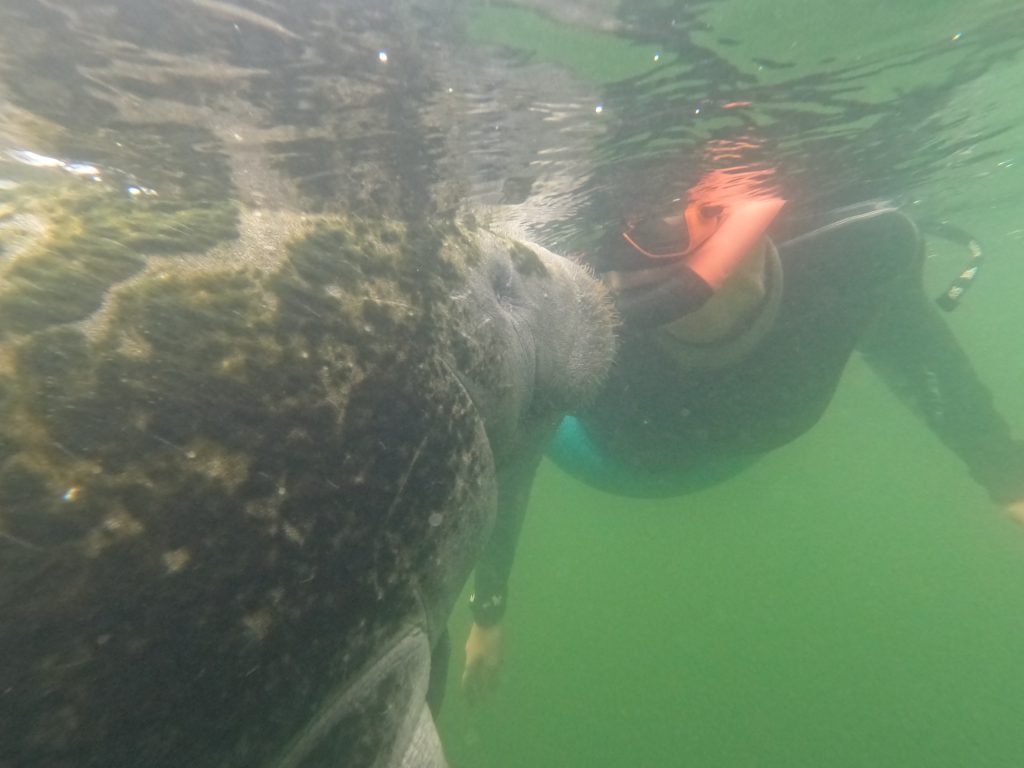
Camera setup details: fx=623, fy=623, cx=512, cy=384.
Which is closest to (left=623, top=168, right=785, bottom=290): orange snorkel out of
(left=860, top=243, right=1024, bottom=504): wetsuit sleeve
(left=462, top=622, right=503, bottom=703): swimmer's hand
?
(left=860, top=243, right=1024, bottom=504): wetsuit sleeve

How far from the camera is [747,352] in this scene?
→ 498 cm

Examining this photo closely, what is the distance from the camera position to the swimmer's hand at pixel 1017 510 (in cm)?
669

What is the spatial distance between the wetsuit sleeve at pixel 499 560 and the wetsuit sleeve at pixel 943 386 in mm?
4107

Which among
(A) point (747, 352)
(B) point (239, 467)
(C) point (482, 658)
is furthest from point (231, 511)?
(C) point (482, 658)

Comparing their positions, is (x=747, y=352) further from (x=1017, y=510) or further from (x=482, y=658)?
(x=482, y=658)

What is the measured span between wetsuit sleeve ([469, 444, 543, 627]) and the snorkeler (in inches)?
0.8

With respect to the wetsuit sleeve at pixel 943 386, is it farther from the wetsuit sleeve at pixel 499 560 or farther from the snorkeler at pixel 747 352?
the wetsuit sleeve at pixel 499 560

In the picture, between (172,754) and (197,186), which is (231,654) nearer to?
(172,754)

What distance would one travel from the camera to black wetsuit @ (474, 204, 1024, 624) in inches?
204

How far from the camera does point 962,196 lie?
1642 centimetres

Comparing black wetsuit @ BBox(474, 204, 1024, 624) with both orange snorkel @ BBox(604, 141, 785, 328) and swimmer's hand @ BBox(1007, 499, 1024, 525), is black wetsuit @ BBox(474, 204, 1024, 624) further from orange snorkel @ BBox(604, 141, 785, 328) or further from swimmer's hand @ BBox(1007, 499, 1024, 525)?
swimmer's hand @ BBox(1007, 499, 1024, 525)

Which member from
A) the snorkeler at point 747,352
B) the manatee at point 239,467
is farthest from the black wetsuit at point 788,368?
the manatee at point 239,467

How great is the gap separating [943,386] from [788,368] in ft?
8.24

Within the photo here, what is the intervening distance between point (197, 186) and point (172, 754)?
338cm
